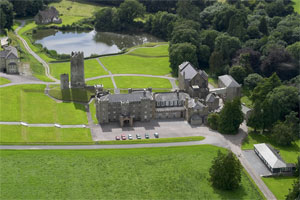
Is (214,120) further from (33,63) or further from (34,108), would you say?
(33,63)

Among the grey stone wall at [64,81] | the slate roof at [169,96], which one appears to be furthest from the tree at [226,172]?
the grey stone wall at [64,81]

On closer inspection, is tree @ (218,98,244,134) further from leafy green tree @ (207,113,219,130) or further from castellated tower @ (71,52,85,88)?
castellated tower @ (71,52,85,88)

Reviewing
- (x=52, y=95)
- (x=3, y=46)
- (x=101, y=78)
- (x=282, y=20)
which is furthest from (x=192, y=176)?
(x=282, y=20)

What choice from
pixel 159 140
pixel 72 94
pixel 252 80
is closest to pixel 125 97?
pixel 159 140

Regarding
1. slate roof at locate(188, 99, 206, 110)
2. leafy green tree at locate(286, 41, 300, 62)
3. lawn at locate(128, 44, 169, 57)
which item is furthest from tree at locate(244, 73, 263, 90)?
lawn at locate(128, 44, 169, 57)

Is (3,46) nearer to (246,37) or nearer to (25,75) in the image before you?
(25,75)
